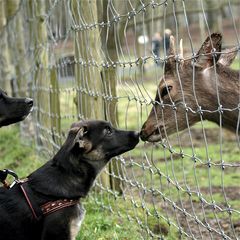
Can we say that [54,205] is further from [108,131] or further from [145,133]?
[145,133]

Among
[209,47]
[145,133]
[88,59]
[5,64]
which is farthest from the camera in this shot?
[5,64]

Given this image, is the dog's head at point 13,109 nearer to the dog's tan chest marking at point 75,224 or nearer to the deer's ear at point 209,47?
the dog's tan chest marking at point 75,224

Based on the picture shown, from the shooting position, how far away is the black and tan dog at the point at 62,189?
16.4 ft

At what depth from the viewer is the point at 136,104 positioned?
5867 millimetres

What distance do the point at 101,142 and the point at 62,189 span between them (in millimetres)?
550

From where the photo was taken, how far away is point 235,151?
10.8m

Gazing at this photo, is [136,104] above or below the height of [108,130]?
above

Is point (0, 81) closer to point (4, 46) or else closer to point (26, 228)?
point (4, 46)

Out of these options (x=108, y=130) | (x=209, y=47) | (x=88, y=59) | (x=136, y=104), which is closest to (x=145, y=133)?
(x=136, y=104)

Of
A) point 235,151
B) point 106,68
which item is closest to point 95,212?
point 106,68

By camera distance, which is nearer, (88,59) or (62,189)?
(62,189)

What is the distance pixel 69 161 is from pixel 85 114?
1.80m

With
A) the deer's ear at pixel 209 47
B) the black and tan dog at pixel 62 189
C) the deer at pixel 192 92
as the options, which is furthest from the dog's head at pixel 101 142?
the deer's ear at pixel 209 47

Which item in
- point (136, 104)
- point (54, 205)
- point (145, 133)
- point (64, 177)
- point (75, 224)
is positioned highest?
point (136, 104)
